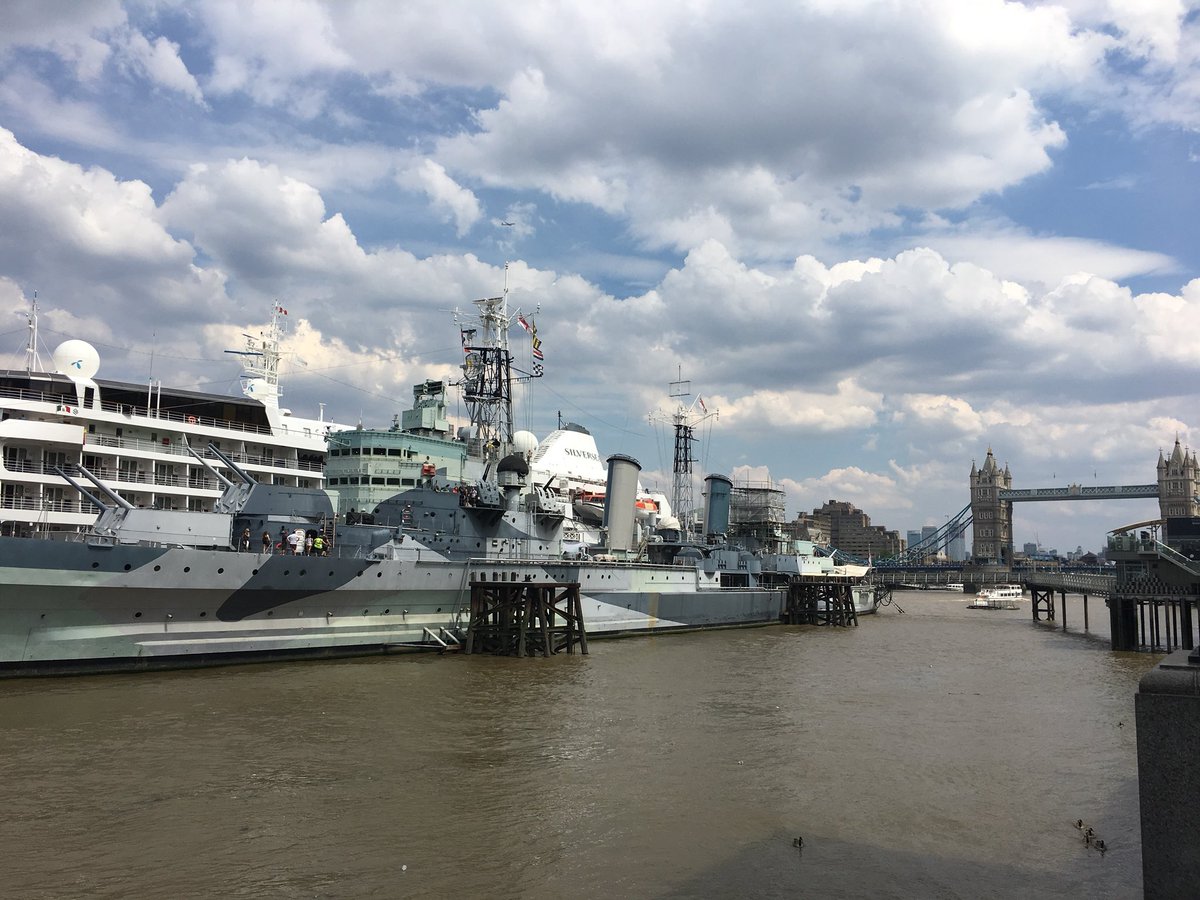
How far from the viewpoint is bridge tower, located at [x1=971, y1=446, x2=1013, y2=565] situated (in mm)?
178875

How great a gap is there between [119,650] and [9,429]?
15.6 meters

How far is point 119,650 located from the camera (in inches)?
837

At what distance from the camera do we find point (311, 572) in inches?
958

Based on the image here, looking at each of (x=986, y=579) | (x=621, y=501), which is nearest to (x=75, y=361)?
(x=621, y=501)

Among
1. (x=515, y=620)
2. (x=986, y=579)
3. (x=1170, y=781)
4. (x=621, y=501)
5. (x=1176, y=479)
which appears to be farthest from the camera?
(x=1176, y=479)

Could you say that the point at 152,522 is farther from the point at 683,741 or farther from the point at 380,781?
the point at 683,741

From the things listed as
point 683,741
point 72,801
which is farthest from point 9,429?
point 683,741

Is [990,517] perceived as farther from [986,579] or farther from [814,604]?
[814,604]

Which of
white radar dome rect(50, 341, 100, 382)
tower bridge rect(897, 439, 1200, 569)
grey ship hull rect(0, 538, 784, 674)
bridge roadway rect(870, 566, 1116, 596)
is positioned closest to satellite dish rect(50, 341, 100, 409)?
white radar dome rect(50, 341, 100, 382)

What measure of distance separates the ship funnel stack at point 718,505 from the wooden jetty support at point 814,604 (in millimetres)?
6817

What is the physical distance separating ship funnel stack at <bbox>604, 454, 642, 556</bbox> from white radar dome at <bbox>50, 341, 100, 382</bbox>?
77.9 feet

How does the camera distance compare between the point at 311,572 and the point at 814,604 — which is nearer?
the point at 311,572

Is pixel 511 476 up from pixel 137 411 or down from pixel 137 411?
down

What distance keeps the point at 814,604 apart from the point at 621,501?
1623 centimetres
